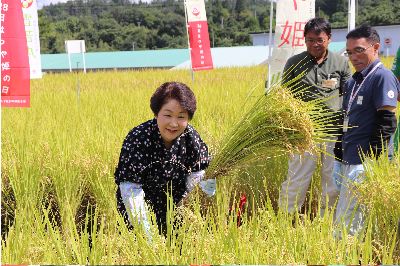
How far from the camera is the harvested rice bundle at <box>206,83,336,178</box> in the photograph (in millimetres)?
1958

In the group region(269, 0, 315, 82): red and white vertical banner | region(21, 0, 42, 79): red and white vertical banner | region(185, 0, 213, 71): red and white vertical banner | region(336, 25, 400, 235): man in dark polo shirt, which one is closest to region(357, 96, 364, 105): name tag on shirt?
region(336, 25, 400, 235): man in dark polo shirt

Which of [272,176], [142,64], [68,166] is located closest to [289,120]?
[272,176]

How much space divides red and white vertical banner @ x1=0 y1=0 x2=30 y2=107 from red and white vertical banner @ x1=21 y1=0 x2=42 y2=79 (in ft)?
8.20

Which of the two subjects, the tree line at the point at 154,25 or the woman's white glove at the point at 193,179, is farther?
the tree line at the point at 154,25

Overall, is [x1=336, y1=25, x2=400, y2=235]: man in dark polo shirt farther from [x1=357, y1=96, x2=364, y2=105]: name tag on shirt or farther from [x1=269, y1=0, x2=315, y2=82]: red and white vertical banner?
[x1=269, y1=0, x2=315, y2=82]: red and white vertical banner

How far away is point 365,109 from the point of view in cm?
235

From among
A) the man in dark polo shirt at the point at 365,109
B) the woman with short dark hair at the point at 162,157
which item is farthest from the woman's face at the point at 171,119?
the man in dark polo shirt at the point at 365,109

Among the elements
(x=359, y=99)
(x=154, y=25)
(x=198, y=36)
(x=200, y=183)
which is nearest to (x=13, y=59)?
(x=200, y=183)

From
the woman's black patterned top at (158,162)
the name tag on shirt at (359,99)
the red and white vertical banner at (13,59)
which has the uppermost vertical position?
the red and white vertical banner at (13,59)

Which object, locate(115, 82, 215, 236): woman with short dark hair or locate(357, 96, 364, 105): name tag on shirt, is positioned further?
locate(357, 96, 364, 105): name tag on shirt

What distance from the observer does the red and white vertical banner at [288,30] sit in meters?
3.83

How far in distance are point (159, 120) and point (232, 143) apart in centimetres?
32

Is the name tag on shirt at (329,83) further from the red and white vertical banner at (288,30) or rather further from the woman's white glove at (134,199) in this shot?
the woman's white glove at (134,199)

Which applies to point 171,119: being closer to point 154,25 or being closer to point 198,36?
point 198,36
